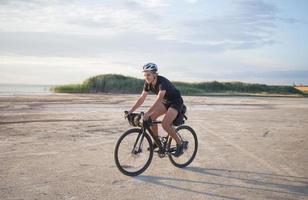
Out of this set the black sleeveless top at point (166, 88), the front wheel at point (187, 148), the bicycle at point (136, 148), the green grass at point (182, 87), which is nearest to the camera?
the bicycle at point (136, 148)

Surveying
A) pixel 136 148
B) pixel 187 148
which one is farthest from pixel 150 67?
pixel 187 148

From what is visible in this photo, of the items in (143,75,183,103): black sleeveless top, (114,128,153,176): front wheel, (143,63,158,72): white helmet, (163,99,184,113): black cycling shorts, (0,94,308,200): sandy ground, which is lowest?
(0,94,308,200): sandy ground

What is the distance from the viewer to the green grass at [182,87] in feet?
157

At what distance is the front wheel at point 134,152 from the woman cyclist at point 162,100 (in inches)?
12.0

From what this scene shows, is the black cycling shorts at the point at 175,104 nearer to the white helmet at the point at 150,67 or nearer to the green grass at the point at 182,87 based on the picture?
the white helmet at the point at 150,67

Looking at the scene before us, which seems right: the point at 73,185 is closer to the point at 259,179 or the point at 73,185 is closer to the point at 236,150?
the point at 259,179

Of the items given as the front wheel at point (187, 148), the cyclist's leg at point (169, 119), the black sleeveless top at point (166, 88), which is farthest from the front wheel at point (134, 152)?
the black sleeveless top at point (166, 88)

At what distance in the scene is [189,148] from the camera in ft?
27.2

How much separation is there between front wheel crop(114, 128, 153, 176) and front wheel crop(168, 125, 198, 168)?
2.38 ft

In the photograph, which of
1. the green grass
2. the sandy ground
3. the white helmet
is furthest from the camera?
the green grass

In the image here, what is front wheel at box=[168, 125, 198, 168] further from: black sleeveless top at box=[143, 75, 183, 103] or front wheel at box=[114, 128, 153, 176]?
black sleeveless top at box=[143, 75, 183, 103]

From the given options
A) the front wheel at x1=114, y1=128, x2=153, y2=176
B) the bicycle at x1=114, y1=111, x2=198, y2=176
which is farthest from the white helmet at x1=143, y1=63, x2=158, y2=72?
the front wheel at x1=114, y1=128, x2=153, y2=176

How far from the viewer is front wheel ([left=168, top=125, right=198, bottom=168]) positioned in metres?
7.98

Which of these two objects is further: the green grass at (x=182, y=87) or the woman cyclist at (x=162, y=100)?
the green grass at (x=182, y=87)
